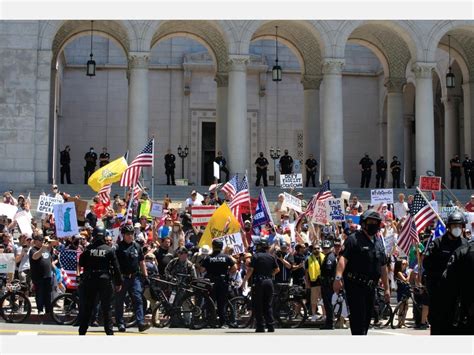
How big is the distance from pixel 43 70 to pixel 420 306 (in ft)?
66.1

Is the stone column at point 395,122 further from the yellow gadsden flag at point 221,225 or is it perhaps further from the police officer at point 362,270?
the police officer at point 362,270

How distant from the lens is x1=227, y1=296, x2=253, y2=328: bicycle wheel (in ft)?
58.3

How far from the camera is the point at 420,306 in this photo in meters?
18.5

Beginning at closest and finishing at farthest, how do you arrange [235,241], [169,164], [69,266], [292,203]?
[69,266], [235,241], [292,203], [169,164]

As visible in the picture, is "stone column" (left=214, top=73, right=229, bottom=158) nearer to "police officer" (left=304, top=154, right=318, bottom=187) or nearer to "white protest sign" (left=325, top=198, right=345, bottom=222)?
"police officer" (left=304, top=154, right=318, bottom=187)

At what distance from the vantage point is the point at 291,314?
18.5 meters

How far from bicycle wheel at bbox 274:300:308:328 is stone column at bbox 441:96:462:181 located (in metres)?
25.4

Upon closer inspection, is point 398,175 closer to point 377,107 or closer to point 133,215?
point 377,107

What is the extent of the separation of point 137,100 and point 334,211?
13502 mm

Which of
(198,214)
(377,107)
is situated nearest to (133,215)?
(198,214)

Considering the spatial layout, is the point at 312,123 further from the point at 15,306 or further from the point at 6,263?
the point at 15,306

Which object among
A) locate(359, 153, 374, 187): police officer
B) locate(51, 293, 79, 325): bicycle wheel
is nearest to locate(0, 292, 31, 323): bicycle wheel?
locate(51, 293, 79, 325): bicycle wheel

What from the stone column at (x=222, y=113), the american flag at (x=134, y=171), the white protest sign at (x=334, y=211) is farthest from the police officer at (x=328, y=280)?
the stone column at (x=222, y=113)

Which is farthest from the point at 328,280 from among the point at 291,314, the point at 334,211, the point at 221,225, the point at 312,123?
the point at 312,123
